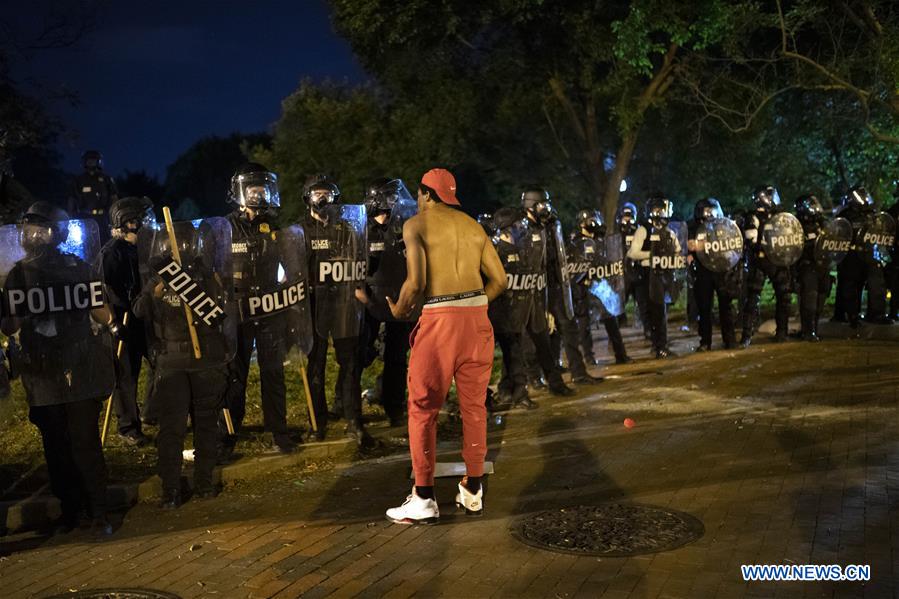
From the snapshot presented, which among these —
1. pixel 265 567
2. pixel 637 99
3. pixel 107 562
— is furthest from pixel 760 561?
pixel 637 99

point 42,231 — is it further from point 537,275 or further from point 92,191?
point 92,191

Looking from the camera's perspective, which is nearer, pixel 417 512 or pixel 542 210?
pixel 417 512

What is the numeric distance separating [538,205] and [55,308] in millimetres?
5985

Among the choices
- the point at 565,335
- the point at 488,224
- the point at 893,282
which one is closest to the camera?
the point at 488,224

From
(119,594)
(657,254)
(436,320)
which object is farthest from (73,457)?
(657,254)

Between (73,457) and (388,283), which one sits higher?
(388,283)

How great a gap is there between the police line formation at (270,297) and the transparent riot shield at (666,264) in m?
0.02

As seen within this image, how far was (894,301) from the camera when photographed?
55.4 ft

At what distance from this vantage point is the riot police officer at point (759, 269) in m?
15.4

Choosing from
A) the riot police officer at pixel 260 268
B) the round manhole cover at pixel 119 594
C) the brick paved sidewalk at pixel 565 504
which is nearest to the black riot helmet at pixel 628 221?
the brick paved sidewalk at pixel 565 504

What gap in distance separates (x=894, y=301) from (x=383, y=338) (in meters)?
9.66

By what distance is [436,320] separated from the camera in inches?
275

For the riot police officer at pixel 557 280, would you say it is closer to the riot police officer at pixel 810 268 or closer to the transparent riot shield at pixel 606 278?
the transparent riot shield at pixel 606 278

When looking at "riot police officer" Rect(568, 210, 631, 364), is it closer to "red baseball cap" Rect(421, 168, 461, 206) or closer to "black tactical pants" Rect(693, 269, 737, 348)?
"black tactical pants" Rect(693, 269, 737, 348)
